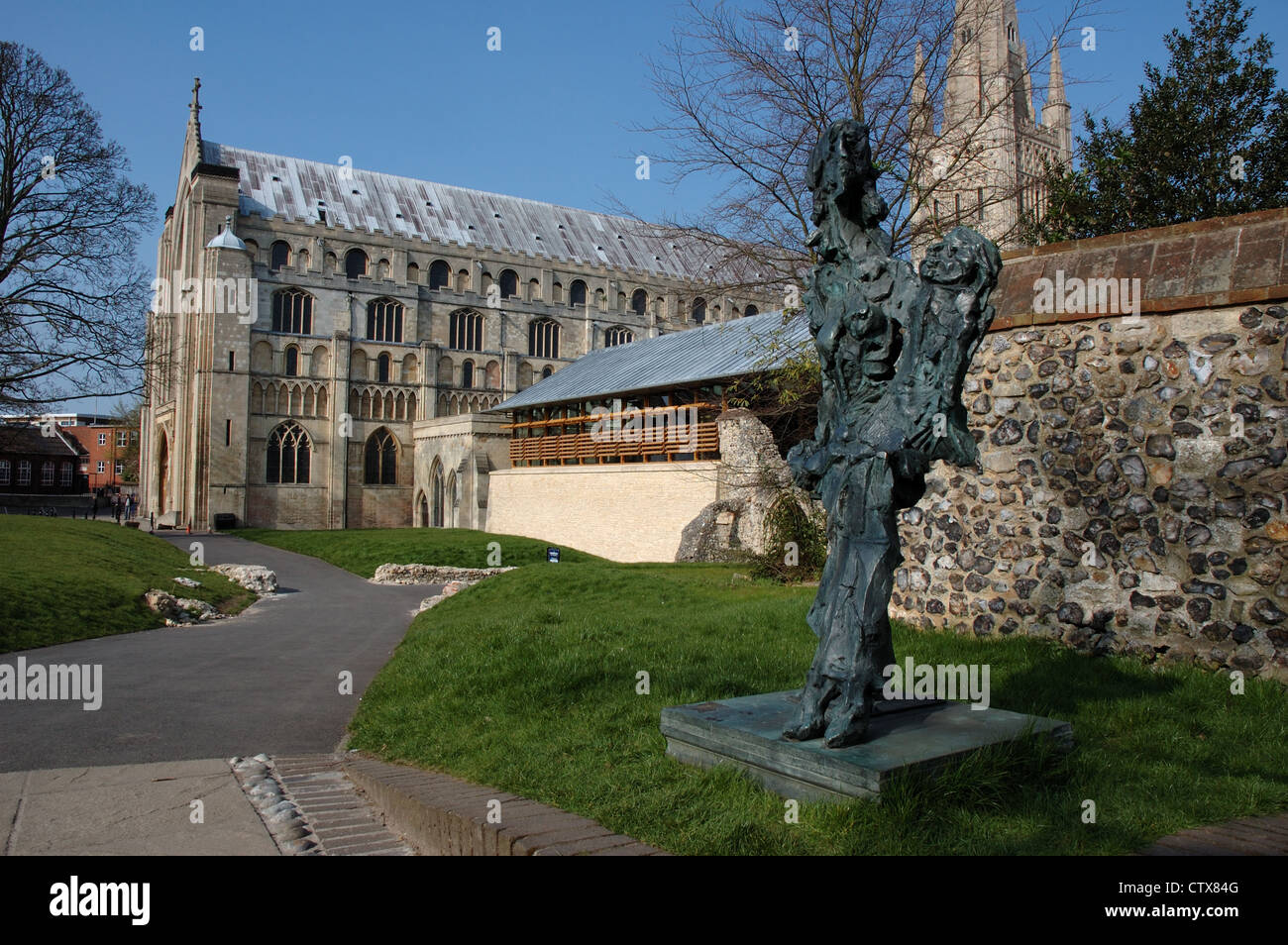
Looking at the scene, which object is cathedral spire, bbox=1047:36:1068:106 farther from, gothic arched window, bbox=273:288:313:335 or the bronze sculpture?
gothic arched window, bbox=273:288:313:335

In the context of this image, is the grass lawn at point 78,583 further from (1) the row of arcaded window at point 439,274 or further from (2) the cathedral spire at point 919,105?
(1) the row of arcaded window at point 439,274

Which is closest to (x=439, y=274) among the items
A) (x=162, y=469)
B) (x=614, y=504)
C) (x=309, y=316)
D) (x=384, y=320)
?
(x=384, y=320)

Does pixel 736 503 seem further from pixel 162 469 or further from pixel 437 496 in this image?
pixel 162 469

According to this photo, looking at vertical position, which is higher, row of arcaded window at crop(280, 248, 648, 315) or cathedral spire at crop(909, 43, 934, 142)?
row of arcaded window at crop(280, 248, 648, 315)

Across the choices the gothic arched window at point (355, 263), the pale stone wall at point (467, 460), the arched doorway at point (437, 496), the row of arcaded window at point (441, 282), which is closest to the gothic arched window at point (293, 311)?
the row of arcaded window at point (441, 282)

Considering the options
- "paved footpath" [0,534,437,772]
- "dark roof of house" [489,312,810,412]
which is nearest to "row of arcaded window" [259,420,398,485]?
"dark roof of house" [489,312,810,412]

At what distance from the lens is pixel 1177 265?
8.08 metres

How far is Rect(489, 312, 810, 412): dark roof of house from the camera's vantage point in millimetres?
25000

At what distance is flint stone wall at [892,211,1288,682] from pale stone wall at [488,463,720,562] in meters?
16.7

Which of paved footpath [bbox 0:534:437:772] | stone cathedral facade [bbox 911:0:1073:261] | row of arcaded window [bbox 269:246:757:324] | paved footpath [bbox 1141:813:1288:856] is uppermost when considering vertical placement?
row of arcaded window [bbox 269:246:757:324]

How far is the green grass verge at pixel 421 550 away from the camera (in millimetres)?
31094

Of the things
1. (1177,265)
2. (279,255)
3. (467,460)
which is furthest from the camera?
(279,255)

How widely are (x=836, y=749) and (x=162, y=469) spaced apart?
63560 mm

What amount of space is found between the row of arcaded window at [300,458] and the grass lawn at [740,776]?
45.4 m
